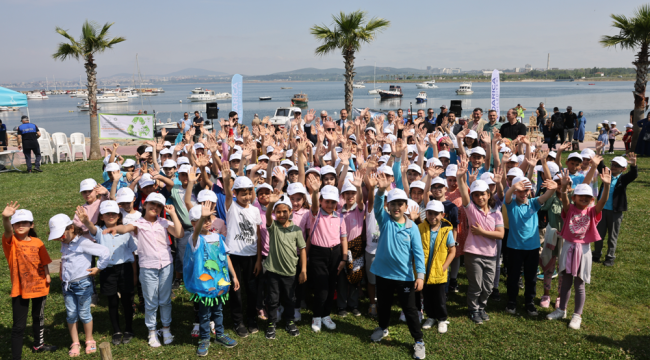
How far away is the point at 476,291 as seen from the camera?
17.8ft

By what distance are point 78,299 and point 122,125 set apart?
17.6m

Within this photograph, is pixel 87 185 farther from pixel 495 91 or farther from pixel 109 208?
pixel 495 91

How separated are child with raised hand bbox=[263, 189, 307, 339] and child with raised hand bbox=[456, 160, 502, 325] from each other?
208 cm

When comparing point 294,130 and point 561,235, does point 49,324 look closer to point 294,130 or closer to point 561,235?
point 294,130

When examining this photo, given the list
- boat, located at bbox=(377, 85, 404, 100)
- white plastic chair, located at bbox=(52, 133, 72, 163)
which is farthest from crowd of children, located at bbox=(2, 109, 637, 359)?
boat, located at bbox=(377, 85, 404, 100)

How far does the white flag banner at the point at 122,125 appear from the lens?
2042cm

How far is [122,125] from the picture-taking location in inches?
808

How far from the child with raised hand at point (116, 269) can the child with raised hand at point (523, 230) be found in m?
4.67

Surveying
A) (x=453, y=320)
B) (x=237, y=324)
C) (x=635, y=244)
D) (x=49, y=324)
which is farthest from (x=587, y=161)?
(x=49, y=324)

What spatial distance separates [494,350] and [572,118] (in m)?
16.5

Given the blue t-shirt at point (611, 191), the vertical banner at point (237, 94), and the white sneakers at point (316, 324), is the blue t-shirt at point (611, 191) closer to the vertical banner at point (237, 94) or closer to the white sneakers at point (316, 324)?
the white sneakers at point (316, 324)

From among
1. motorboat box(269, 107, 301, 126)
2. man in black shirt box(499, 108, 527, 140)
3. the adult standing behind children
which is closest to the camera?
man in black shirt box(499, 108, 527, 140)

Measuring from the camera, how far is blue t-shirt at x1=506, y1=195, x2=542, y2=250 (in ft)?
17.7

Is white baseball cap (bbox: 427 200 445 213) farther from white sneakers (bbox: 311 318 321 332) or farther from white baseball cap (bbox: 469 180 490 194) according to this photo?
white sneakers (bbox: 311 318 321 332)
